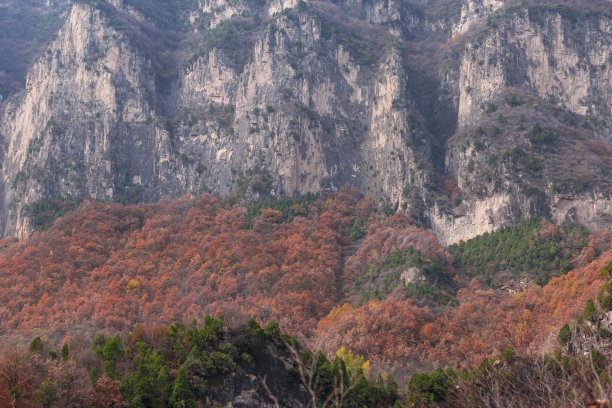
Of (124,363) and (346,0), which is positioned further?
(346,0)

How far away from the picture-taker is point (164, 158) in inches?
Result: 4058

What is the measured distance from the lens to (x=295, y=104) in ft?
331

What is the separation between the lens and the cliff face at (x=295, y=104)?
9306 cm

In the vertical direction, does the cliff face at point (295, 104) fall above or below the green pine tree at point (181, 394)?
above

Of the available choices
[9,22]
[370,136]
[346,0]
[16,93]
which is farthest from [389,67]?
[9,22]

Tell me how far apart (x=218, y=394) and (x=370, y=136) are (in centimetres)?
7143

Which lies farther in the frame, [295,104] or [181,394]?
[295,104]

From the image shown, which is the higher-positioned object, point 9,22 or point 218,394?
point 9,22

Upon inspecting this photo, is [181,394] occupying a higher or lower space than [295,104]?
lower

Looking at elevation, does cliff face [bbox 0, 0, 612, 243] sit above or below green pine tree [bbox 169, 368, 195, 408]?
above

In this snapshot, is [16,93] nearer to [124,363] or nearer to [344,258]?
[344,258]

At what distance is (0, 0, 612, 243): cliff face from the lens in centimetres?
9306

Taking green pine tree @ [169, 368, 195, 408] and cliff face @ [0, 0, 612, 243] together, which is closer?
green pine tree @ [169, 368, 195, 408]

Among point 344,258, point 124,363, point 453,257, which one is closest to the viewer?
point 124,363
